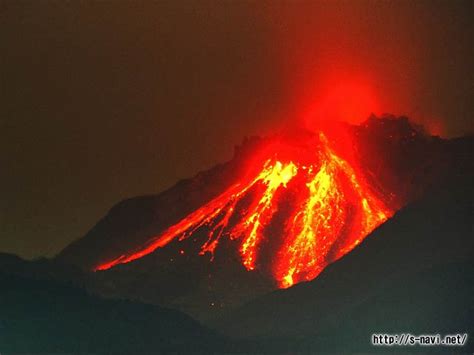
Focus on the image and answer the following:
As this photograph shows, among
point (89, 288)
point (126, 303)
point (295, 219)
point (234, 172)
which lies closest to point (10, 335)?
point (126, 303)

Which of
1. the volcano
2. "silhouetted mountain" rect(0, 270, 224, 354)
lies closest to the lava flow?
the volcano

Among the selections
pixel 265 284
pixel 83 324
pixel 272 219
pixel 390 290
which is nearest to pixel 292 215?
pixel 272 219

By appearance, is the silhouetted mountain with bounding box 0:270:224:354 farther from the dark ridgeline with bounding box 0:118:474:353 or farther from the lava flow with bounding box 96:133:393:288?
the lava flow with bounding box 96:133:393:288

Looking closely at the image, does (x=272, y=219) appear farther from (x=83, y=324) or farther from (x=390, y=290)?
(x=83, y=324)

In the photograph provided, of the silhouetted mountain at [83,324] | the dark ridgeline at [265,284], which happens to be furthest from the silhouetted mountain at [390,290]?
the silhouetted mountain at [83,324]

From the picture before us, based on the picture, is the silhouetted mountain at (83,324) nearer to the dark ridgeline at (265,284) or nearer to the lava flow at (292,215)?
the dark ridgeline at (265,284)

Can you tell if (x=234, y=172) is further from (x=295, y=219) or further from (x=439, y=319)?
(x=439, y=319)
